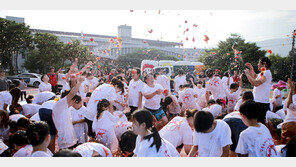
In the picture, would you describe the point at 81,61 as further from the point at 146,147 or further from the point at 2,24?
the point at 146,147

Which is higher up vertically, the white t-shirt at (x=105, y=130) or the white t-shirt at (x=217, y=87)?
A: the white t-shirt at (x=217, y=87)

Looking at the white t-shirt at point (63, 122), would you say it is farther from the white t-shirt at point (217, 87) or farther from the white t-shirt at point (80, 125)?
the white t-shirt at point (217, 87)

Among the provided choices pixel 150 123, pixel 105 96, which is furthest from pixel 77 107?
pixel 150 123

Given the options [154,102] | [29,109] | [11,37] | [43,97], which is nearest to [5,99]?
[29,109]

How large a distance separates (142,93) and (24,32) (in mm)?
19236

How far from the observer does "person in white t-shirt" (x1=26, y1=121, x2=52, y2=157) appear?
2059mm

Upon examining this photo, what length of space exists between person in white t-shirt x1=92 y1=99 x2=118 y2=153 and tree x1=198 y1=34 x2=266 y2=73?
69.9ft

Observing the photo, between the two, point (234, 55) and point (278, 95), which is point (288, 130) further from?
point (234, 55)

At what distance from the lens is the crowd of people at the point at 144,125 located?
6.56ft

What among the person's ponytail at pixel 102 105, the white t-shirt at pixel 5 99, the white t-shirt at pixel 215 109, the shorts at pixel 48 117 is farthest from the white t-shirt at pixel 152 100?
the white t-shirt at pixel 5 99

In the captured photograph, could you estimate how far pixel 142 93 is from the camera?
4.55m

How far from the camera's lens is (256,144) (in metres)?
1.97

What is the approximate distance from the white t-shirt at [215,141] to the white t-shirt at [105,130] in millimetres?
1564

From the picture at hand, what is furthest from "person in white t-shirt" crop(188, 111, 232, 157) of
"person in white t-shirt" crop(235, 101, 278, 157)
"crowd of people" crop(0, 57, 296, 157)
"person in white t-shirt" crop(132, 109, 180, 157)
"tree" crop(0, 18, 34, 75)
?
"tree" crop(0, 18, 34, 75)
